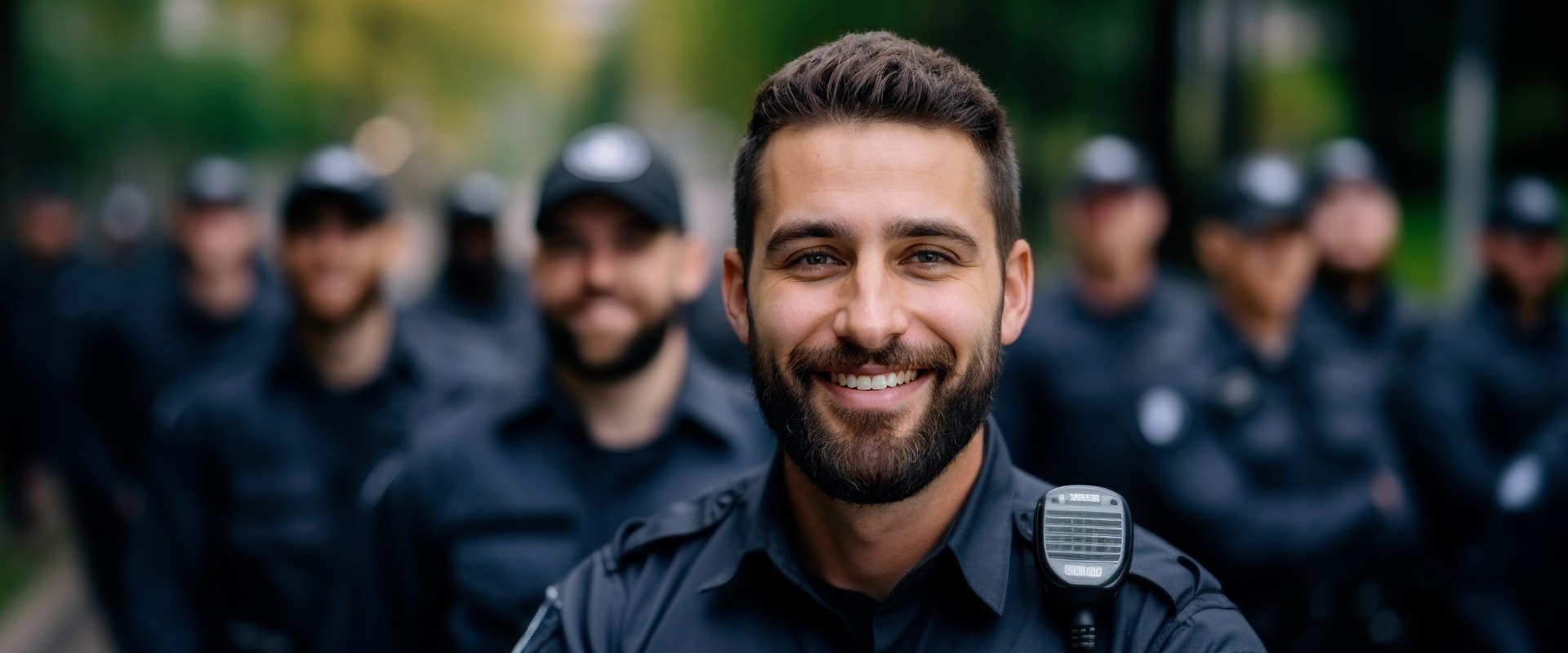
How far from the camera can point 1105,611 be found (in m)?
2.08

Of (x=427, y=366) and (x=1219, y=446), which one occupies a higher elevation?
(x=427, y=366)

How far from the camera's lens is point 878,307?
6.99 ft

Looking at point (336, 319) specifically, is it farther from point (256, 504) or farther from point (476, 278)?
point (476, 278)

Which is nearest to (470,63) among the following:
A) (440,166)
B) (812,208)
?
(440,166)

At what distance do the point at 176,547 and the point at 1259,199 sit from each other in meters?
3.72

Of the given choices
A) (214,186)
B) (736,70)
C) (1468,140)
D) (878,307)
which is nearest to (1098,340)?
(1468,140)

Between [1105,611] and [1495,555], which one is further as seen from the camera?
[1495,555]

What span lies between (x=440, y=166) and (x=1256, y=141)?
86.9ft

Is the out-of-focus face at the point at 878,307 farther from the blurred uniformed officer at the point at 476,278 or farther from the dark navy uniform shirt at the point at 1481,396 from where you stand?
the blurred uniformed officer at the point at 476,278

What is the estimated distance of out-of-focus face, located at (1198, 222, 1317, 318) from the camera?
17.1ft

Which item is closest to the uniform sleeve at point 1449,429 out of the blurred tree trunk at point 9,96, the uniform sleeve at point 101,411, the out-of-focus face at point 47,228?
the uniform sleeve at point 101,411

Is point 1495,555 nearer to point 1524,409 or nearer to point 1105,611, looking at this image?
point 1524,409

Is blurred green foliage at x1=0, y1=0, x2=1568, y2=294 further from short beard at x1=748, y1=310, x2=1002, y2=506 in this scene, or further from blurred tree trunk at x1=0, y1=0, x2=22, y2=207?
short beard at x1=748, y1=310, x2=1002, y2=506

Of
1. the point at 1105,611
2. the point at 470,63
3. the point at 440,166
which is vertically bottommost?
the point at 440,166
